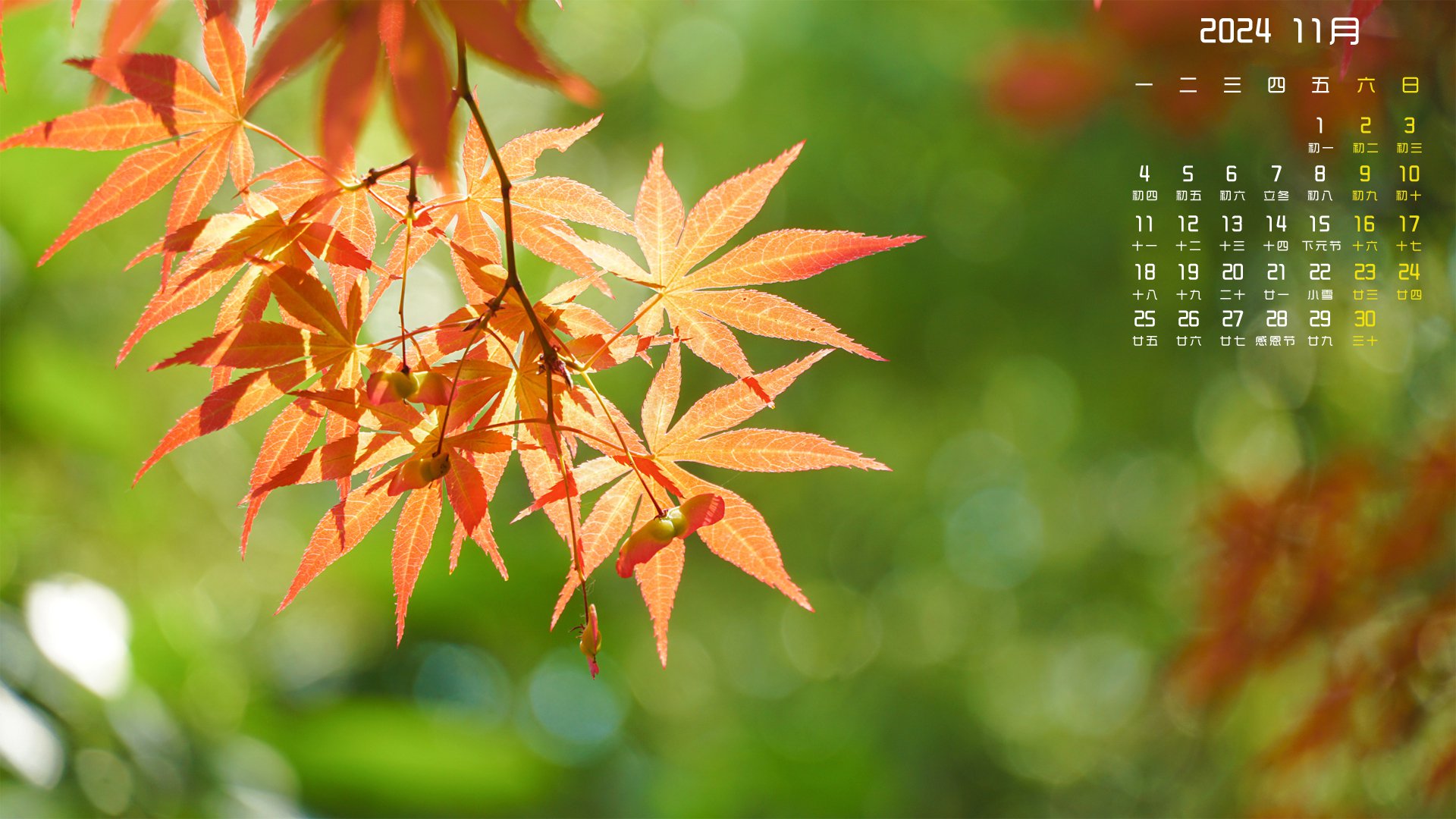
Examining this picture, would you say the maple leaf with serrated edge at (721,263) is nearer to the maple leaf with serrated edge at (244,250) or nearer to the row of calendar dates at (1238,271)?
the maple leaf with serrated edge at (244,250)

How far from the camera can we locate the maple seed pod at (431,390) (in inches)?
16.4

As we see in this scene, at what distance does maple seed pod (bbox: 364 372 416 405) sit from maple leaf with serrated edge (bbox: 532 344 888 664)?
0.33 ft

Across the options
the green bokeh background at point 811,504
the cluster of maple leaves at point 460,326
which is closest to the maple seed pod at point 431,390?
the cluster of maple leaves at point 460,326

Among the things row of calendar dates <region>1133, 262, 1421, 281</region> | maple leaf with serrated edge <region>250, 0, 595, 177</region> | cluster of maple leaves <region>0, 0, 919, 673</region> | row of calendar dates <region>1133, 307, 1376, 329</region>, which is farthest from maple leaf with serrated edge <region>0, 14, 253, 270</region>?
row of calendar dates <region>1133, 307, 1376, 329</region>

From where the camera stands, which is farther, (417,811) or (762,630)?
(762,630)

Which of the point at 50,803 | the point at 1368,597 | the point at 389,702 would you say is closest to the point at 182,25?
the point at 389,702

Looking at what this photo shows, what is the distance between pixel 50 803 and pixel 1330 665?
2.40 meters

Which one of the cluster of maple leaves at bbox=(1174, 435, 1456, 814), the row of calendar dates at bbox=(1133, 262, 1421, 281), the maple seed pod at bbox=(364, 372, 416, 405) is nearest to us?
the maple seed pod at bbox=(364, 372, 416, 405)

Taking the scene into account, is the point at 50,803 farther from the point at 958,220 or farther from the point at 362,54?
the point at 958,220

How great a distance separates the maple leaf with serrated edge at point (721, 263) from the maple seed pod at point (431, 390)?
11cm

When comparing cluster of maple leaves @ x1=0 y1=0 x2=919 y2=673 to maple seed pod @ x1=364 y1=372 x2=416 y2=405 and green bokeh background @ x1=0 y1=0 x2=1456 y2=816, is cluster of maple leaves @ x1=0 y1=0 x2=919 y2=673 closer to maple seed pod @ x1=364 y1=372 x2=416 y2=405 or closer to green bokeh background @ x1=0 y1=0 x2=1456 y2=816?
maple seed pod @ x1=364 y1=372 x2=416 y2=405

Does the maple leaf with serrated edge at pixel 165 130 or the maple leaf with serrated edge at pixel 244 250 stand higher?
the maple leaf with serrated edge at pixel 165 130

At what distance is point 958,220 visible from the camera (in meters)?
3.21

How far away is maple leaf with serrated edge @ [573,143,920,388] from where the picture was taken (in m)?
0.47
